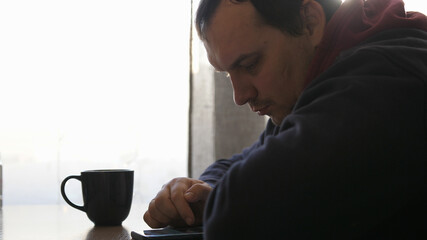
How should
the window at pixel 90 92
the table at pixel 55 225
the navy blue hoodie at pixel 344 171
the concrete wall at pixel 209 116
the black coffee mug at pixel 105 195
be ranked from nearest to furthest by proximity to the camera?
the navy blue hoodie at pixel 344 171 < the table at pixel 55 225 < the black coffee mug at pixel 105 195 < the window at pixel 90 92 < the concrete wall at pixel 209 116

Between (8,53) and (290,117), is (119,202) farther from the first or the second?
(8,53)

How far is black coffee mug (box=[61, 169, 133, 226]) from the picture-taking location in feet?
3.15

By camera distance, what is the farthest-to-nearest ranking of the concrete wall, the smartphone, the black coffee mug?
the concrete wall < the black coffee mug < the smartphone

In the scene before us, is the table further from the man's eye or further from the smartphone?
the man's eye

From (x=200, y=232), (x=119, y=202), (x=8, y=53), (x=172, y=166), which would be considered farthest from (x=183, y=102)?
(x=200, y=232)

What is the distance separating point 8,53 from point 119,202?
2.95 ft

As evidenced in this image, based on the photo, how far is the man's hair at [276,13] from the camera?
30.3 inches

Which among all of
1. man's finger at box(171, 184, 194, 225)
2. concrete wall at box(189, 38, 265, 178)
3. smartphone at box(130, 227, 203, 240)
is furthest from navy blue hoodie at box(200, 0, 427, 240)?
concrete wall at box(189, 38, 265, 178)

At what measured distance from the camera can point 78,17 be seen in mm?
1680

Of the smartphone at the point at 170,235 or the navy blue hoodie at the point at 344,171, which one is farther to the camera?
the smartphone at the point at 170,235

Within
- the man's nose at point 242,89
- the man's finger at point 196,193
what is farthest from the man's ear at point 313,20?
the man's finger at point 196,193

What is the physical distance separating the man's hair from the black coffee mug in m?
0.33

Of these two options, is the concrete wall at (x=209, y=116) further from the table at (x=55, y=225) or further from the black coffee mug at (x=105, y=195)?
the black coffee mug at (x=105, y=195)

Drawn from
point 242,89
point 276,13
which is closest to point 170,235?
point 242,89
